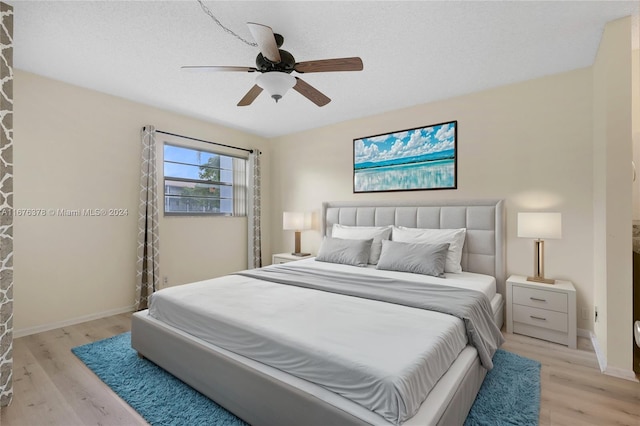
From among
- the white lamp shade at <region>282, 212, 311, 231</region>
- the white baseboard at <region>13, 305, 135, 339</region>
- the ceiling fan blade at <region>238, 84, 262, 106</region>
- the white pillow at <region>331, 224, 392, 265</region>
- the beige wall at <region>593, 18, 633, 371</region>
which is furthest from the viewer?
the white lamp shade at <region>282, 212, 311, 231</region>

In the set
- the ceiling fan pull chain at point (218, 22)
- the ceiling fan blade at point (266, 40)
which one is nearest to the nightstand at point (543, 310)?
the ceiling fan blade at point (266, 40)

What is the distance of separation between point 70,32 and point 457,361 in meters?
3.50

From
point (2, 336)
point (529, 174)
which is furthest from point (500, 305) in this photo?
point (2, 336)

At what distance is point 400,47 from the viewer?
7.96ft

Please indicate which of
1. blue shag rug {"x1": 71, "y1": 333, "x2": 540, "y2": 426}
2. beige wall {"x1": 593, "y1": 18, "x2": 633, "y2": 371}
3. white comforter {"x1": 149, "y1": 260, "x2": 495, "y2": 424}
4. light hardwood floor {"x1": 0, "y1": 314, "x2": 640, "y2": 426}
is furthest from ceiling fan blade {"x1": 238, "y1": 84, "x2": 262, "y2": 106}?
beige wall {"x1": 593, "y1": 18, "x2": 633, "y2": 371}

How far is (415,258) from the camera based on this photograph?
9.71 ft

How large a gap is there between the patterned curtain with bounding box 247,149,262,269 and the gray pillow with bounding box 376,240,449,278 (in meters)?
2.40

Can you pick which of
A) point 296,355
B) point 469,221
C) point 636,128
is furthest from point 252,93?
point 636,128

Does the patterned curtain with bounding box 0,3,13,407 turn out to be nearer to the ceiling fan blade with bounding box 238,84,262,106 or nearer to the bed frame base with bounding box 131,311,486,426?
the bed frame base with bounding box 131,311,486,426

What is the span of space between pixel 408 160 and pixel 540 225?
63.0 inches

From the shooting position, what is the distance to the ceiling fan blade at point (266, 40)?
1.70 meters

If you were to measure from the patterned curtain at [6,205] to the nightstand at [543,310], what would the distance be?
395cm

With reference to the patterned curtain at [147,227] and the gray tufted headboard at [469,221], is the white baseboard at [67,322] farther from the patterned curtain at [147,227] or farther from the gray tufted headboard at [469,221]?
the gray tufted headboard at [469,221]

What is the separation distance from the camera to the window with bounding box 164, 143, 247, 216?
4078 mm
